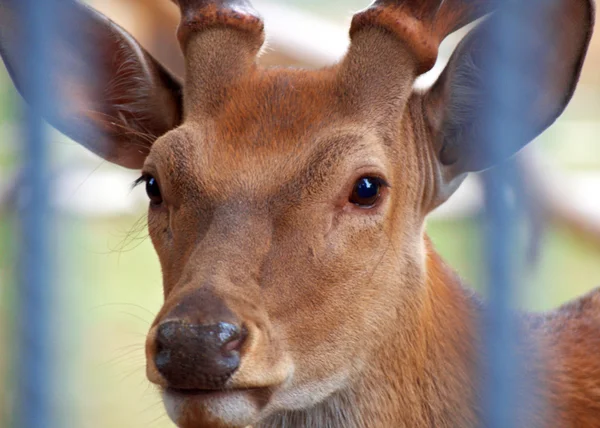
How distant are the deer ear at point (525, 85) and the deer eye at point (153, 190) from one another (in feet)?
3.39

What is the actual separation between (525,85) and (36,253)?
1776mm

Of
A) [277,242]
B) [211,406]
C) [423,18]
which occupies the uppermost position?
[423,18]

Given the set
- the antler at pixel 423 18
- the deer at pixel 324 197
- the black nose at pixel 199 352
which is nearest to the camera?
the black nose at pixel 199 352

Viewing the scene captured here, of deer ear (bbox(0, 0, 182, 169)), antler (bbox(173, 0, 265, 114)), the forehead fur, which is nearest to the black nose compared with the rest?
the forehead fur

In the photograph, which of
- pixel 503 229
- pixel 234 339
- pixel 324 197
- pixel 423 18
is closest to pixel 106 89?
pixel 324 197

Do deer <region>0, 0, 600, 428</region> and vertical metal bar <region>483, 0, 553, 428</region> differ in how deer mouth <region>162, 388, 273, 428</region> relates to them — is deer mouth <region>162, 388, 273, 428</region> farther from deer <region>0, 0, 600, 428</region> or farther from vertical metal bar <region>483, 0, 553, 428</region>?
vertical metal bar <region>483, 0, 553, 428</region>

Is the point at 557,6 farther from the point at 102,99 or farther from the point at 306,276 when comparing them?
the point at 102,99

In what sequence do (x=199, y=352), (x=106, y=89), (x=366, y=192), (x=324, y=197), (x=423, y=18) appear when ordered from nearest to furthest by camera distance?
(x=199, y=352)
(x=324, y=197)
(x=366, y=192)
(x=423, y=18)
(x=106, y=89)

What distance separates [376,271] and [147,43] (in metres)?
5.32

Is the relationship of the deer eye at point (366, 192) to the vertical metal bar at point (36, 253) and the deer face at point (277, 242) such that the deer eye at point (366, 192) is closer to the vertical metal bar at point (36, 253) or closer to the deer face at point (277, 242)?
the deer face at point (277, 242)

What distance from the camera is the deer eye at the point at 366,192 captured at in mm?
3410

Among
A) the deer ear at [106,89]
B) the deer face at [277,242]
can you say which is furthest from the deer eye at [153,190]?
the deer ear at [106,89]

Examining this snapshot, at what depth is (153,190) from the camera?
3.66m

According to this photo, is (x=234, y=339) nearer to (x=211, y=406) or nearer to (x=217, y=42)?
(x=211, y=406)
